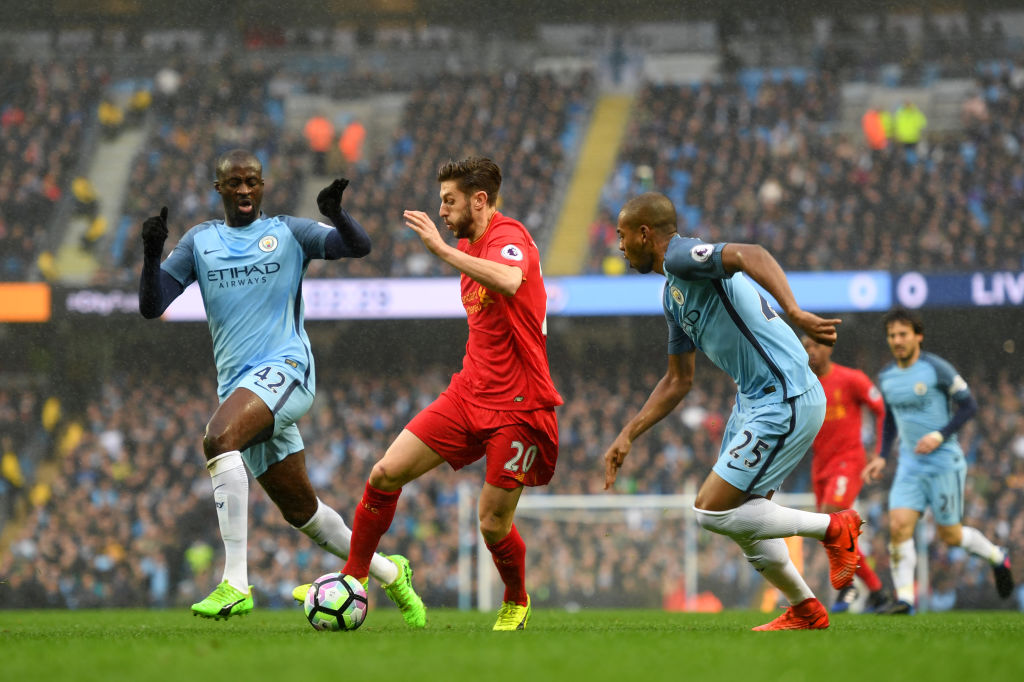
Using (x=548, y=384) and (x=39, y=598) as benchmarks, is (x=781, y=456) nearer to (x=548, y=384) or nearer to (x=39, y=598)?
(x=548, y=384)


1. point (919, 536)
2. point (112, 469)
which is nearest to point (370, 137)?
point (112, 469)

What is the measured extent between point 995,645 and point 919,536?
9943mm

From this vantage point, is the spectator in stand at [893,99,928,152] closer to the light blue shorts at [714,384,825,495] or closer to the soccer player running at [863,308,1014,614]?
the soccer player running at [863,308,1014,614]

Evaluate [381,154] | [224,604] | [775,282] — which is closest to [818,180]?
[381,154]

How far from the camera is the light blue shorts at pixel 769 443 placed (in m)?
6.32

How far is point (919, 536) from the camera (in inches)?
591

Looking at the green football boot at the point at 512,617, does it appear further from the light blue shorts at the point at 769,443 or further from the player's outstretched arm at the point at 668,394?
the light blue shorts at the point at 769,443

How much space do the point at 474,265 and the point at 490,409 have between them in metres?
0.84

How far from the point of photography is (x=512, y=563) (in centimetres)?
677

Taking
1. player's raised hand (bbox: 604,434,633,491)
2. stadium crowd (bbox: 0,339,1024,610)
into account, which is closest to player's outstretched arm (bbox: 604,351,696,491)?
player's raised hand (bbox: 604,434,633,491)

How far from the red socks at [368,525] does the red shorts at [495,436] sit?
0.36 metres

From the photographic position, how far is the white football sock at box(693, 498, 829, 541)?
6.33 metres

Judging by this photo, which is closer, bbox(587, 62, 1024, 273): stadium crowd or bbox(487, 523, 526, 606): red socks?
bbox(487, 523, 526, 606): red socks

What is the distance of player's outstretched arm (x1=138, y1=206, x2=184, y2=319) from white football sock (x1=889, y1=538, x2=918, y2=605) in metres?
6.30
